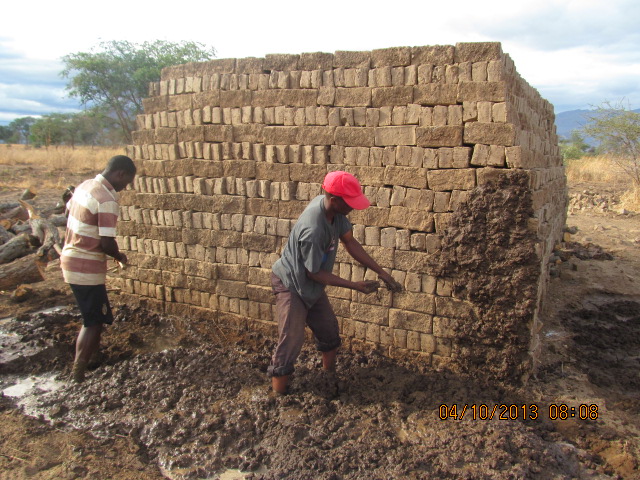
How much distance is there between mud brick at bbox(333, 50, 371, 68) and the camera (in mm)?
4055

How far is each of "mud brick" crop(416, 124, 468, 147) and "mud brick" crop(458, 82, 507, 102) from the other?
25cm

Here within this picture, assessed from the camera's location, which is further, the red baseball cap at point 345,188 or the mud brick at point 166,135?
the mud brick at point 166,135

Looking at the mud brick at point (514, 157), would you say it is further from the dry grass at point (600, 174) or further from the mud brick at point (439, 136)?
the dry grass at point (600, 174)

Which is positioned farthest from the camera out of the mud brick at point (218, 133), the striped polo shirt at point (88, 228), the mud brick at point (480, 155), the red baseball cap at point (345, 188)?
the mud brick at point (218, 133)

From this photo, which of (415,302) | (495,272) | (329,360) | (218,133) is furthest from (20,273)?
(495,272)

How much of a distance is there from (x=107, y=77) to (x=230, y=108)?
2067cm

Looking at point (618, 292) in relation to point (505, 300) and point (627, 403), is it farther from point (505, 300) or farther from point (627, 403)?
point (505, 300)

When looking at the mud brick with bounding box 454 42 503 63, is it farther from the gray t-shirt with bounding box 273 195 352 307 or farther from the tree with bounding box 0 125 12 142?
the tree with bounding box 0 125 12 142

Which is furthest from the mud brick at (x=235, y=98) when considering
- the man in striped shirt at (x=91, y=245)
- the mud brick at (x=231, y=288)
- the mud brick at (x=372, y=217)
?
the mud brick at (x=231, y=288)

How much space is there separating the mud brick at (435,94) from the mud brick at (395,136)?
0.25m

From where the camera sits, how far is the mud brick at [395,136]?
3887 millimetres

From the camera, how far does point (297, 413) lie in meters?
3.54

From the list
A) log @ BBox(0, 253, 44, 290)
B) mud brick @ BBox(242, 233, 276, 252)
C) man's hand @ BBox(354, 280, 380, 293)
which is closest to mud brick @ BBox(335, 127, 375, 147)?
mud brick @ BBox(242, 233, 276, 252)
